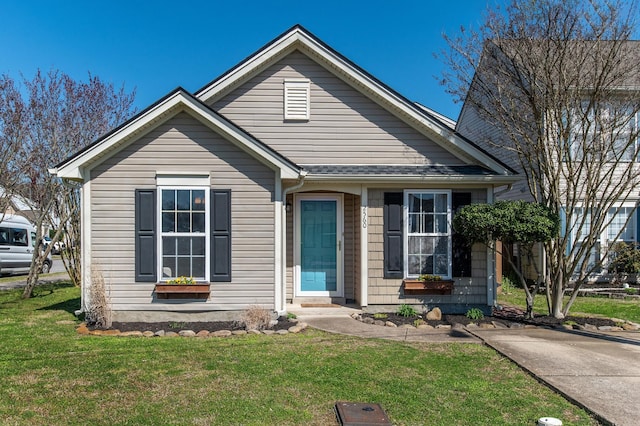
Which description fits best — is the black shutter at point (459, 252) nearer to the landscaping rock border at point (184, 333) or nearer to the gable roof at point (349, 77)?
the gable roof at point (349, 77)

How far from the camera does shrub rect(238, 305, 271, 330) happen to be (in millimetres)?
8125

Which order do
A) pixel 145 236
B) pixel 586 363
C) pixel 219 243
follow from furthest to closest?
pixel 219 243, pixel 145 236, pixel 586 363

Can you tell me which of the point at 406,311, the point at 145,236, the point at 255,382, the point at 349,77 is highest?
the point at 349,77

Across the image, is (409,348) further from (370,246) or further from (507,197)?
(507,197)

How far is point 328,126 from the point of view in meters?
10.1

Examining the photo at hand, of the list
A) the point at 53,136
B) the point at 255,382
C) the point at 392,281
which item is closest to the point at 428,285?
the point at 392,281

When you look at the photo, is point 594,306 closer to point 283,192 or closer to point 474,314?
point 474,314

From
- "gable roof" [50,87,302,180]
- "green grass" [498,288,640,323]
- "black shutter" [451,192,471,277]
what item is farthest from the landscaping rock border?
A: "green grass" [498,288,640,323]

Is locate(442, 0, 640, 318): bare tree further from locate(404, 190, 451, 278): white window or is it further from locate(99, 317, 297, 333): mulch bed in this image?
locate(99, 317, 297, 333): mulch bed

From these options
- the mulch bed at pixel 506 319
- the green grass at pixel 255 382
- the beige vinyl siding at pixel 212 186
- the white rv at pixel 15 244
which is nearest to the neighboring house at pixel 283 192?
the beige vinyl siding at pixel 212 186

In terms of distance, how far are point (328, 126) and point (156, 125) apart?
3434mm

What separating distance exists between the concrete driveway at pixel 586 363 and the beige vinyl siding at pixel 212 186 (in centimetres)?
400

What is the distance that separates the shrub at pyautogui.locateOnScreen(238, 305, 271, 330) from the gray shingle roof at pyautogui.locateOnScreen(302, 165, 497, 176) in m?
2.85

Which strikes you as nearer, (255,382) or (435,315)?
(255,382)
